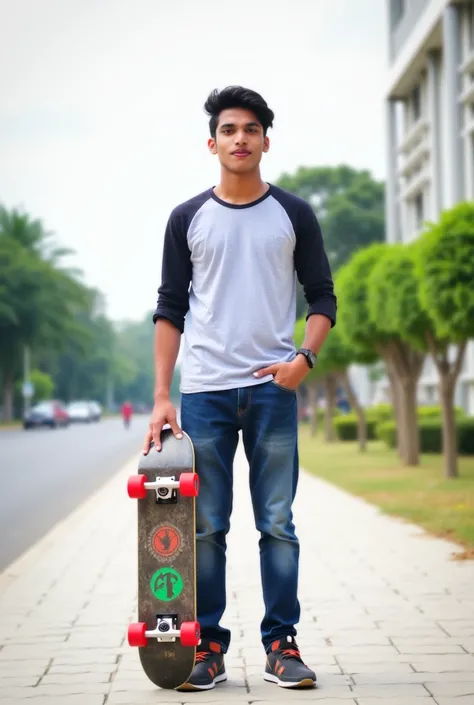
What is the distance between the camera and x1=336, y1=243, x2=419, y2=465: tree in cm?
2316

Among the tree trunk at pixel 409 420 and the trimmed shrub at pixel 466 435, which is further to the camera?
the trimmed shrub at pixel 466 435

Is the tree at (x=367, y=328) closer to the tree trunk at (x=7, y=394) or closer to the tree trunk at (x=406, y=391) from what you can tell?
the tree trunk at (x=406, y=391)

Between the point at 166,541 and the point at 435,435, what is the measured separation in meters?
23.6

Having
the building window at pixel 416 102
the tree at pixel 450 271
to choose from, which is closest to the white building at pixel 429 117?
the building window at pixel 416 102

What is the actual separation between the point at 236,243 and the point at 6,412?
64.3 m

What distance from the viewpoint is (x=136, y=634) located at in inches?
165

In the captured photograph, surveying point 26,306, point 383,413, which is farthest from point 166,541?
point 26,306

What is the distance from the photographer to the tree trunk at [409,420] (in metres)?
21.8

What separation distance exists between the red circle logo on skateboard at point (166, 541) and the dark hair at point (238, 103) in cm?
158

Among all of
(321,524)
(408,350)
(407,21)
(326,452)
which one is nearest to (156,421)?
(321,524)

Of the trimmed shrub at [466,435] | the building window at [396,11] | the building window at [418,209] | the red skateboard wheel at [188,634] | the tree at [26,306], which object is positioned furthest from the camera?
the tree at [26,306]

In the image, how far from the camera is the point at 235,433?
4570 mm

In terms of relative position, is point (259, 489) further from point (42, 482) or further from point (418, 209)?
point (418, 209)

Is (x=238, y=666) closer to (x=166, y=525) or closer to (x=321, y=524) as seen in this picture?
(x=166, y=525)
